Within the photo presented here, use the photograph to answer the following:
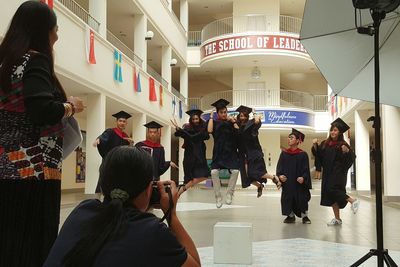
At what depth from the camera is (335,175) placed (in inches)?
315

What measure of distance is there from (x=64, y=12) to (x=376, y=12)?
30.6ft

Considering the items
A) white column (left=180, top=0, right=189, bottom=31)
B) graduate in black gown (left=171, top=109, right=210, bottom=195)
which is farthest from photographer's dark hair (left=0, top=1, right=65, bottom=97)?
white column (left=180, top=0, right=189, bottom=31)

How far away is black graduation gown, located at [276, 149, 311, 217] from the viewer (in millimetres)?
8297

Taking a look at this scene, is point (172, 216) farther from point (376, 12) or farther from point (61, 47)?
point (61, 47)

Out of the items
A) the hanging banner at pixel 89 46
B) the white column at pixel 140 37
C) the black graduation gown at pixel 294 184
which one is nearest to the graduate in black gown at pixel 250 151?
the black graduation gown at pixel 294 184

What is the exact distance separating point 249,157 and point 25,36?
7499 mm

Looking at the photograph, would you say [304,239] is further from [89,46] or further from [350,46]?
[89,46]

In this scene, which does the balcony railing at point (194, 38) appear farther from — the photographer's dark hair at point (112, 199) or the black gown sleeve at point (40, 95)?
the photographer's dark hair at point (112, 199)

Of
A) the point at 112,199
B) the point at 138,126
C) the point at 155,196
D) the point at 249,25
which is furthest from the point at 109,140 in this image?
the point at 249,25

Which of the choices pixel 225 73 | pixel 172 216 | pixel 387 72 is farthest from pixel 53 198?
pixel 225 73

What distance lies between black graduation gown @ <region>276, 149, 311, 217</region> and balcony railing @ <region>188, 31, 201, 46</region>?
2313cm

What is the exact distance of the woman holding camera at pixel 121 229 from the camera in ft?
4.79

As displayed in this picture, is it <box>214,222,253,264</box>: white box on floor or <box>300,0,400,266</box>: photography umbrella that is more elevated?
<box>300,0,400,266</box>: photography umbrella

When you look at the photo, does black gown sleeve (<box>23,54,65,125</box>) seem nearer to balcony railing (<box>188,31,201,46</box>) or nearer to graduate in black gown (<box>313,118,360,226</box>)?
graduate in black gown (<box>313,118,360,226</box>)
